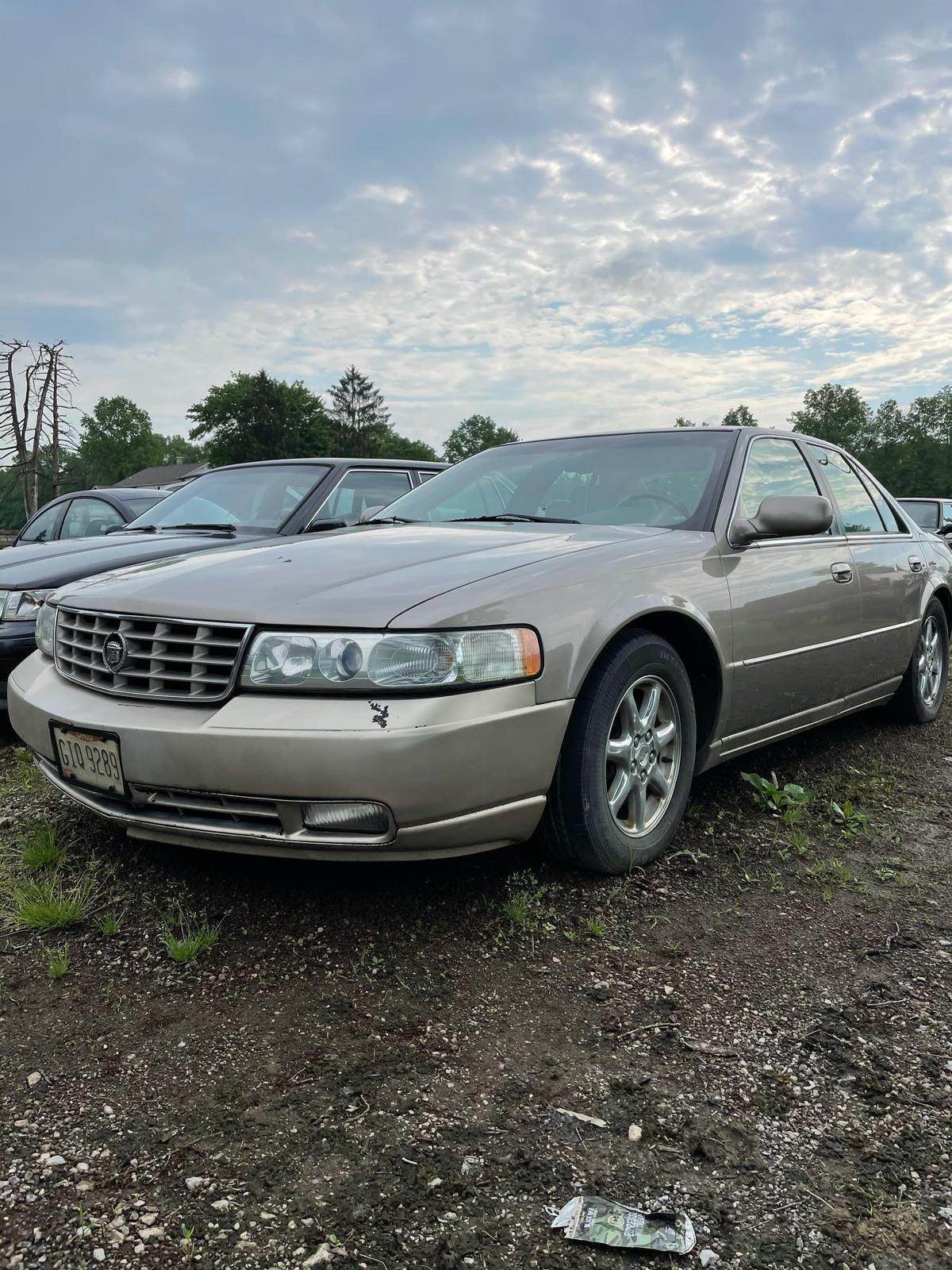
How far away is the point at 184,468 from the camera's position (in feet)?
283

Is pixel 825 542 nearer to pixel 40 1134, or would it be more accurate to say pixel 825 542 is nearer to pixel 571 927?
pixel 571 927

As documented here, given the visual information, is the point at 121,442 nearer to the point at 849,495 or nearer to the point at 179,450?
the point at 179,450

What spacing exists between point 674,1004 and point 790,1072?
33 cm

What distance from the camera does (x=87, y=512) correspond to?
26.1 feet

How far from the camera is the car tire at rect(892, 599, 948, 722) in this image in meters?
5.02

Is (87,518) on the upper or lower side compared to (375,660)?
upper

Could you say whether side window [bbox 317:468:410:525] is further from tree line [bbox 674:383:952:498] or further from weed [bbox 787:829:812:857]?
tree line [bbox 674:383:952:498]

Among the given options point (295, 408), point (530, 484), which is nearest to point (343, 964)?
point (530, 484)

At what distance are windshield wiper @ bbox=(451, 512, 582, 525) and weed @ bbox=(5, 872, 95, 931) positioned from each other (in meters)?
1.91

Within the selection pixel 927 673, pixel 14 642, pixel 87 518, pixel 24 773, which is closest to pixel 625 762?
pixel 24 773

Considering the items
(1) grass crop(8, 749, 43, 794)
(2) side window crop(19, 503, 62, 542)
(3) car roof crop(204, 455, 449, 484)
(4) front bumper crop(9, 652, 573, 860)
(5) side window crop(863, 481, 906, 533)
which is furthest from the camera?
(2) side window crop(19, 503, 62, 542)

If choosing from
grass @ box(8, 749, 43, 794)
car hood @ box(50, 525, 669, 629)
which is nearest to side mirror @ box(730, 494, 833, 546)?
car hood @ box(50, 525, 669, 629)

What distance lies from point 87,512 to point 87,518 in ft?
0.19

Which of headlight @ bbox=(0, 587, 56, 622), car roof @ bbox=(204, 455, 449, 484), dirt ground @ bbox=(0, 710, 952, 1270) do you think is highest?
car roof @ bbox=(204, 455, 449, 484)
